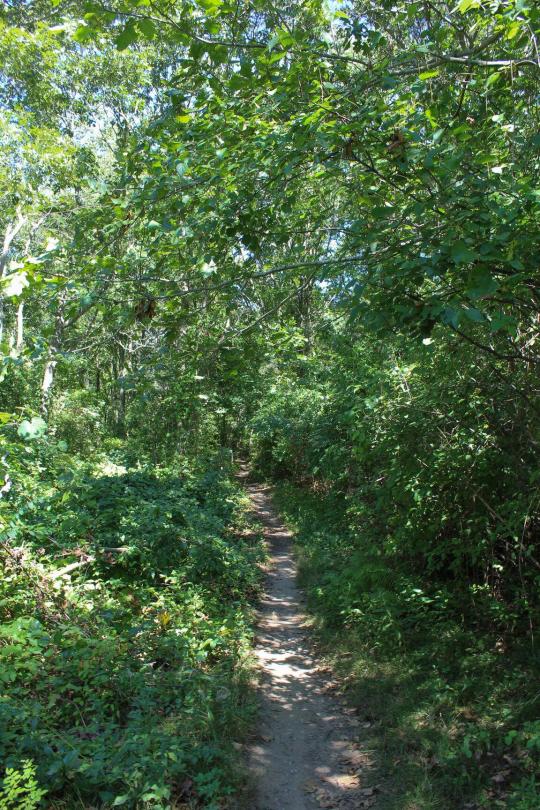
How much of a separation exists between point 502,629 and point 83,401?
1657 cm

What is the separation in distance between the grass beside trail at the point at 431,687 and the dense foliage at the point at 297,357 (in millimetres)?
27

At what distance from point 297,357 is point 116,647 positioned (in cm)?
342

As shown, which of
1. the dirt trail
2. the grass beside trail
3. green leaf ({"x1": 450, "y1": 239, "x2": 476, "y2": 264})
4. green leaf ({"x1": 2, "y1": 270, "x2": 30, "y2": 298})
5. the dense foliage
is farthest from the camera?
the dirt trail

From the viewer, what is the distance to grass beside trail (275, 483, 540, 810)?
3920 millimetres

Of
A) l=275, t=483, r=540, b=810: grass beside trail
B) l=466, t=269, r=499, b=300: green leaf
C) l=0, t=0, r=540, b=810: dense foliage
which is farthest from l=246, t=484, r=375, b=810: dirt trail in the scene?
l=466, t=269, r=499, b=300: green leaf

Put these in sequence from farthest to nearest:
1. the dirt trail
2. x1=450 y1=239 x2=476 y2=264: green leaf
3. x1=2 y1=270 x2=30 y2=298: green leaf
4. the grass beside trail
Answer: the dirt trail < the grass beside trail < x1=2 y1=270 x2=30 y2=298: green leaf < x1=450 y1=239 x2=476 y2=264: green leaf

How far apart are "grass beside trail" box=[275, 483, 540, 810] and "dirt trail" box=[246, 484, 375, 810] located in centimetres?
20

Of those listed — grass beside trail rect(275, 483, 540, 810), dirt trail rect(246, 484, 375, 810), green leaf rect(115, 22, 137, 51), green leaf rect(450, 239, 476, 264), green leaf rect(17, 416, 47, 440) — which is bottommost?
dirt trail rect(246, 484, 375, 810)

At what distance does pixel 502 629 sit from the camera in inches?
219

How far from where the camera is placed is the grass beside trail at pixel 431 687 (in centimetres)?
392

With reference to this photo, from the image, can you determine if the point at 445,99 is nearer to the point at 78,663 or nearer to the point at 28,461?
the point at 78,663

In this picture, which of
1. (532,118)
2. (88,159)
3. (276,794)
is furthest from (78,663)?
(88,159)

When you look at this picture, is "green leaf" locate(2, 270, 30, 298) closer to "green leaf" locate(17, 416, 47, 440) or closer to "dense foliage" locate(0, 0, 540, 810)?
"dense foliage" locate(0, 0, 540, 810)

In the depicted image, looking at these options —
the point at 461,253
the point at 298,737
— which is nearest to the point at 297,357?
the point at 461,253
